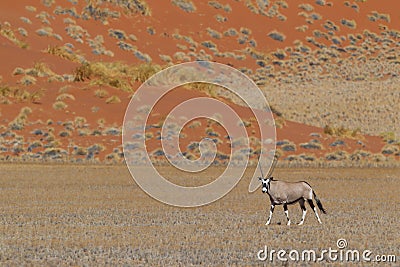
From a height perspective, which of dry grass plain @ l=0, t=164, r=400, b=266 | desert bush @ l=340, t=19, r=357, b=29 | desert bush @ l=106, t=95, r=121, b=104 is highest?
desert bush @ l=340, t=19, r=357, b=29

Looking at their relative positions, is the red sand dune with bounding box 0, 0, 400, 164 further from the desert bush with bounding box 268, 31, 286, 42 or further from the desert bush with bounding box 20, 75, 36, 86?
the desert bush with bounding box 268, 31, 286, 42

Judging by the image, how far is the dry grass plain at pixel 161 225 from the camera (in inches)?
537

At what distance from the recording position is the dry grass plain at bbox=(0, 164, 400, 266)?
44.8 feet

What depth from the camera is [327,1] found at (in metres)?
99.4

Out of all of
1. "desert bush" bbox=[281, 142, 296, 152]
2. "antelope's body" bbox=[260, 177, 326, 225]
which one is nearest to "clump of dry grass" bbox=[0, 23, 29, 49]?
"desert bush" bbox=[281, 142, 296, 152]

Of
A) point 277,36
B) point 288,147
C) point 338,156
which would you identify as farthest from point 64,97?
point 277,36

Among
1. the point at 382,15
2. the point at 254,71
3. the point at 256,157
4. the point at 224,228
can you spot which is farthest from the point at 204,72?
the point at 224,228

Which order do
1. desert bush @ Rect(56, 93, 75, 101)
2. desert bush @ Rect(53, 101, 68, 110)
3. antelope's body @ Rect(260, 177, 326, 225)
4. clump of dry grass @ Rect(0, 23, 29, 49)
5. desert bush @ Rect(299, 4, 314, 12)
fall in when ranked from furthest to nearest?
desert bush @ Rect(299, 4, 314, 12), clump of dry grass @ Rect(0, 23, 29, 49), desert bush @ Rect(56, 93, 75, 101), desert bush @ Rect(53, 101, 68, 110), antelope's body @ Rect(260, 177, 326, 225)

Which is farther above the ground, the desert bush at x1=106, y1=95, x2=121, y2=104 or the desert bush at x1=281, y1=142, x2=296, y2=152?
the desert bush at x1=106, y1=95, x2=121, y2=104

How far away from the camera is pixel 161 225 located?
57.9 ft

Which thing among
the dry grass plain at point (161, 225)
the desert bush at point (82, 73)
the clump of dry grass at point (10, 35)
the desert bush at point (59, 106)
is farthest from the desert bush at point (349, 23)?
the dry grass plain at point (161, 225)

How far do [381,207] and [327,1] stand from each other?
3188 inches

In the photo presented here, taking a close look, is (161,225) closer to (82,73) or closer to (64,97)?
(64,97)

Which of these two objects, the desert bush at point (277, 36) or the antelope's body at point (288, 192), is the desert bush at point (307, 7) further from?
the antelope's body at point (288, 192)
